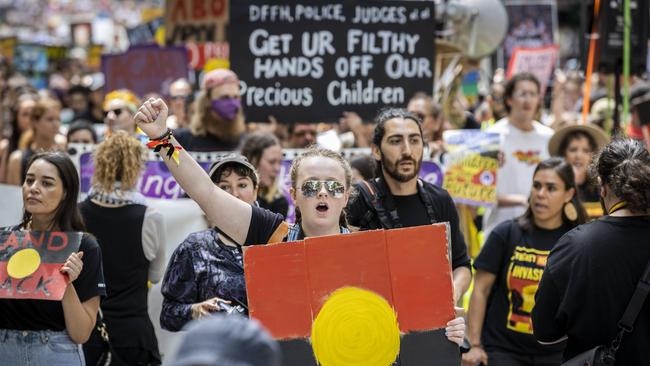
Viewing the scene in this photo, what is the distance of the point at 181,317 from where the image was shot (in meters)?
4.41

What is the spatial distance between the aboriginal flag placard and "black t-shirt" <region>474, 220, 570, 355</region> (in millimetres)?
2365

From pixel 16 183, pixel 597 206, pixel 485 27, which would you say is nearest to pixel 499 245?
pixel 597 206

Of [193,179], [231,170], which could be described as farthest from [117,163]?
[193,179]

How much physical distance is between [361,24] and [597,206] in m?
2.33

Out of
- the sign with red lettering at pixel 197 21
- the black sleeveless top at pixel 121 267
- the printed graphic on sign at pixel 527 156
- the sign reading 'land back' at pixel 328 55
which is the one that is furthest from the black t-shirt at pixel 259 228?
the sign with red lettering at pixel 197 21

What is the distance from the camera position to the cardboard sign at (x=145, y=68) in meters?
10.6

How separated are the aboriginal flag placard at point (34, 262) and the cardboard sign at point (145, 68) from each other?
6.04 metres

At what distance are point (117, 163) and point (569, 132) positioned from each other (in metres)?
3.41

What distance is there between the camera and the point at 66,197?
16.1 feet

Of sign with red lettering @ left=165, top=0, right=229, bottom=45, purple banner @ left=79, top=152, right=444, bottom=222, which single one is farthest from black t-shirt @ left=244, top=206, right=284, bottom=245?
sign with red lettering @ left=165, top=0, right=229, bottom=45

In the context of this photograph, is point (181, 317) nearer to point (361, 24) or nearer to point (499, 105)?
point (361, 24)

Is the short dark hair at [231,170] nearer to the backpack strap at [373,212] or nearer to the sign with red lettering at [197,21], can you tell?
the backpack strap at [373,212]

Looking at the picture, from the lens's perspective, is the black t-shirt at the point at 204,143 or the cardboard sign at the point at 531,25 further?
the cardboard sign at the point at 531,25

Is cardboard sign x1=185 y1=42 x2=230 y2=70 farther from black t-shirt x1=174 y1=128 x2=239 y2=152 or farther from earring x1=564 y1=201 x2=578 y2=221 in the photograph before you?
earring x1=564 y1=201 x2=578 y2=221
